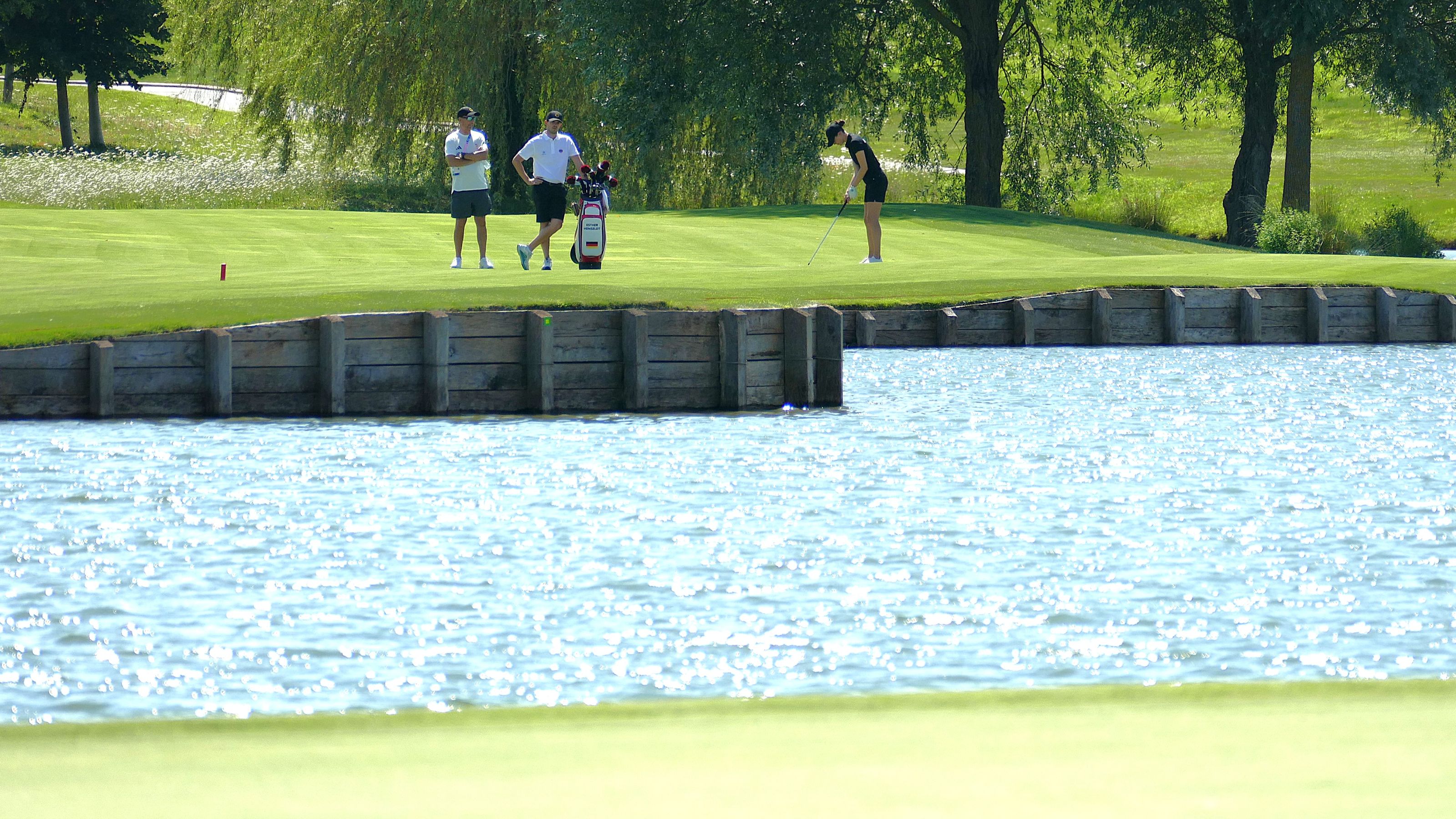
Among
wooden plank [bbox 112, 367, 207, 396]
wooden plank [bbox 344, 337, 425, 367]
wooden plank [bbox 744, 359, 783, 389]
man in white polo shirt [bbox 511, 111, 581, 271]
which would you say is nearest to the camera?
wooden plank [bbox 112, 367, 207, 396]

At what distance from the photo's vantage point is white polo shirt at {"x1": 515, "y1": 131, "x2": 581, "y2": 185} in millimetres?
21672

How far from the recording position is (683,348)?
56.7ft

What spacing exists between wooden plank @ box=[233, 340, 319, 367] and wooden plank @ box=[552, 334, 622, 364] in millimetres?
2176

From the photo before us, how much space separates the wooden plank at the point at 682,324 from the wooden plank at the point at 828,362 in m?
1.00

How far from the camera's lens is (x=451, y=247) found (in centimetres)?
2911

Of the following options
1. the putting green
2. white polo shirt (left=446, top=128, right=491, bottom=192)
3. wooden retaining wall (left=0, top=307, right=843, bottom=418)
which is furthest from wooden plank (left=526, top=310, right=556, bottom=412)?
white polo shirt (left=446, top=128, right=491, bottom=192)

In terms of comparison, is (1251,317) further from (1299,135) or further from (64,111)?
(64,111)

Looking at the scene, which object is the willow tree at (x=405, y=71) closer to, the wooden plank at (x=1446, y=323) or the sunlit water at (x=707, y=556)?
the wooden plank at (x=1446, y=323)

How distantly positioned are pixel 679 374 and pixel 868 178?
9252 millimetres

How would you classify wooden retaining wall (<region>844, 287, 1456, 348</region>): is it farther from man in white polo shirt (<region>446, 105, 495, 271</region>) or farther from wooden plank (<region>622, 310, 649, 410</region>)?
wooden plank (<region>622, 310, 649, 410</region>)

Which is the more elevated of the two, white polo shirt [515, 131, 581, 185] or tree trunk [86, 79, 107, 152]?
tree trunk [86, 79, 107, 152]

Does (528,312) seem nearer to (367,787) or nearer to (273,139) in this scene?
(367,787)

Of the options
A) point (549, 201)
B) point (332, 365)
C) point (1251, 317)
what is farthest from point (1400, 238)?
point (332, 365)

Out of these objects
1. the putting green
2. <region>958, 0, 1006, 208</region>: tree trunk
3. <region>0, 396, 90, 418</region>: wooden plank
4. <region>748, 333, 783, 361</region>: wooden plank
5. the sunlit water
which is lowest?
the sunlit water
